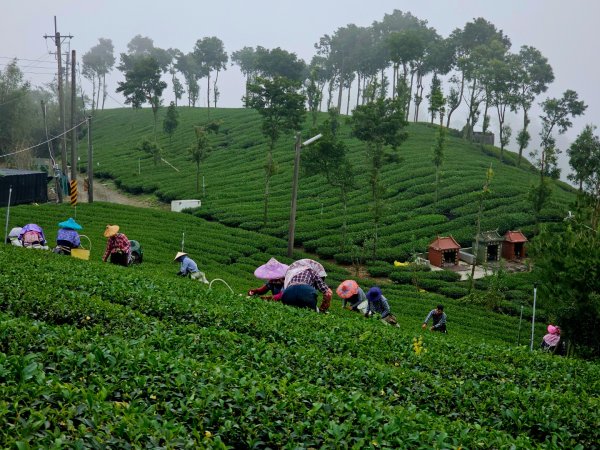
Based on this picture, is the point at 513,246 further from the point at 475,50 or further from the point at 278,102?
the point at 475,50

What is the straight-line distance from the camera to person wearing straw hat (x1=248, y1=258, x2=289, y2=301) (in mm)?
14148

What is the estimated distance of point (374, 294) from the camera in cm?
1505

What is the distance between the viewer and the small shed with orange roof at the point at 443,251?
1286 inches

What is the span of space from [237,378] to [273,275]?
8.03 metres

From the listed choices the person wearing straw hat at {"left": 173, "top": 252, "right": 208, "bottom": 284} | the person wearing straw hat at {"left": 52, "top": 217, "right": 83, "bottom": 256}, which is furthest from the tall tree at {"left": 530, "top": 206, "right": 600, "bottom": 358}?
the person wearing straw hat at {"left": 52, "top": 217, "right": 83, "bottom": 256}

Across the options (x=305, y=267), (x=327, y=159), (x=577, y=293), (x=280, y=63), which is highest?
(x=280, y=63)

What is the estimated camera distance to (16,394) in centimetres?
511

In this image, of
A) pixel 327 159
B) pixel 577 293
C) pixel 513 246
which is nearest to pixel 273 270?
pixel 577 293

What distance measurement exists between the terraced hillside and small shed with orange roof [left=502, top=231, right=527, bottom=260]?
6.30ft

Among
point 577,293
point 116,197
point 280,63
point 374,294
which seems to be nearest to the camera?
point 374,294

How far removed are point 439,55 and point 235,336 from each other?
72.0 m

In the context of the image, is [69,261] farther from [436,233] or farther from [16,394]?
[436,233]

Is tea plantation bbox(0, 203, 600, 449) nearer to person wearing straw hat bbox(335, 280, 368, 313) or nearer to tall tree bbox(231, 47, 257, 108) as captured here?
person wearing straw hat bbox(335, 280, 368, 313)

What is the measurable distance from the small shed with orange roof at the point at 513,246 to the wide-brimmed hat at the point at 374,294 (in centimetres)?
2245
